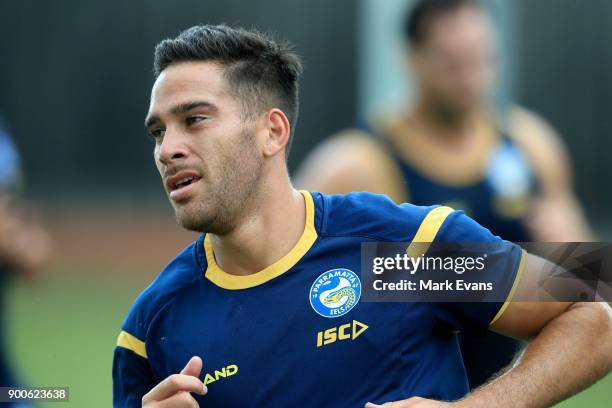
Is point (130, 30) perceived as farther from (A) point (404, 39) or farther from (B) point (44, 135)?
(A) point (404, 39)

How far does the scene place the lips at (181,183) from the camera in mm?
2654

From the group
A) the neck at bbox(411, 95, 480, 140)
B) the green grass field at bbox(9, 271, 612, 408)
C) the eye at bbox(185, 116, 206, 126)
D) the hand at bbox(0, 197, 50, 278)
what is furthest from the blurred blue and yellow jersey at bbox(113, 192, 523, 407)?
the green grass field at bbox(9, 271, 612, 408)

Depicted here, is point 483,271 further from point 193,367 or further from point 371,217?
point 193,367

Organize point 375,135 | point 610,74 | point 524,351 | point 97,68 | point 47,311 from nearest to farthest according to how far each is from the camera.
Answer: point 524,351, point 375,135, point 47,311, point 610,74, point 97,68

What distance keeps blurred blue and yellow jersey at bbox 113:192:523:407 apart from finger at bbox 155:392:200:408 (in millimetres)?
250

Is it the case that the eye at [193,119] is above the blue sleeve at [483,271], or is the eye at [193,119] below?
above

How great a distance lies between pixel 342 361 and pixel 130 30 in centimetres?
1205

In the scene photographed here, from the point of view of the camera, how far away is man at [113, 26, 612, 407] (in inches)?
102

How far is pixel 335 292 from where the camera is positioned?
2.69 metres

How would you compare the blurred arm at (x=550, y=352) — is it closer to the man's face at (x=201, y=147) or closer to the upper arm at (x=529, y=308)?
the upper arm at (x=529, y=308)

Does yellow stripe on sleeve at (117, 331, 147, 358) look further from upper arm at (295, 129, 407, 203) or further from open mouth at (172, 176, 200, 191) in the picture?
upper arm at (295, 129, 407, 203)

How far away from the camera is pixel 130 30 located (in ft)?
46.5

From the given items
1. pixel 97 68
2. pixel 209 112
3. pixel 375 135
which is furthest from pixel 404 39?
pixel 97 68

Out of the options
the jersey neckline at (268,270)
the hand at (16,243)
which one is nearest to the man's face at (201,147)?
the jersey neckline at (268,270)
